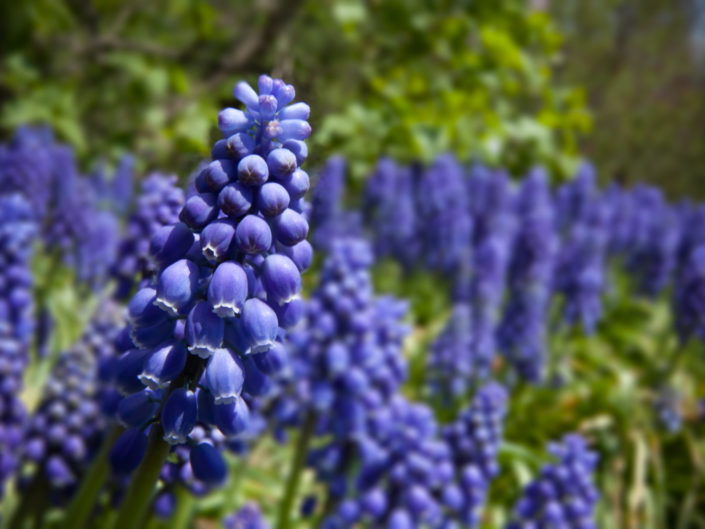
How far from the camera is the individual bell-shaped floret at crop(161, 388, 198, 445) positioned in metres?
1.37

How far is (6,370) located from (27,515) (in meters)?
0.64

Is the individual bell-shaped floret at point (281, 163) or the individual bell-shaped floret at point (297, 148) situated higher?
the individual bell-shaped floret at point (297, 148)

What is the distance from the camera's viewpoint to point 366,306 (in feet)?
11.1

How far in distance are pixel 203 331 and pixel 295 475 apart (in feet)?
6.76

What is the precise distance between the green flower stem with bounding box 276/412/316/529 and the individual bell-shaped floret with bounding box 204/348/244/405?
1966mm

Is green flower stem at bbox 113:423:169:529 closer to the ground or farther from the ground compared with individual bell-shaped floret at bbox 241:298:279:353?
closer to the ground

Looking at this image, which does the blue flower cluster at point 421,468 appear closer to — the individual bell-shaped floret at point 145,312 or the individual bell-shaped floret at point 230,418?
the individual bell-shaped floret at point 230,418

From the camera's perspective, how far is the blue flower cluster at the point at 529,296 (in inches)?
220

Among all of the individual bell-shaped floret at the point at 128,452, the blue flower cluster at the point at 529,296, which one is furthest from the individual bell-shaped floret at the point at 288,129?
the blue flower cluster at the point at 529,296

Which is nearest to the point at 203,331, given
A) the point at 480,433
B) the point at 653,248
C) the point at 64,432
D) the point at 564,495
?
the point at 64,432

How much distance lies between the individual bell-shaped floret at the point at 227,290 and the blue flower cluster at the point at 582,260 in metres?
5.58

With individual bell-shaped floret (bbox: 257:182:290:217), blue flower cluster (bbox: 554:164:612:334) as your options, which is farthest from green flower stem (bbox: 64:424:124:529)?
blue flower cluster (bbox: 554:164:612:334)

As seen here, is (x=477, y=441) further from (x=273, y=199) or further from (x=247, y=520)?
(x=273, y=199)

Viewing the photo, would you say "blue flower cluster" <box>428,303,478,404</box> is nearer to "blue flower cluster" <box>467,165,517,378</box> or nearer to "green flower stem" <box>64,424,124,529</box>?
"blue flower cluster" <box>467,165,517,378</box>
